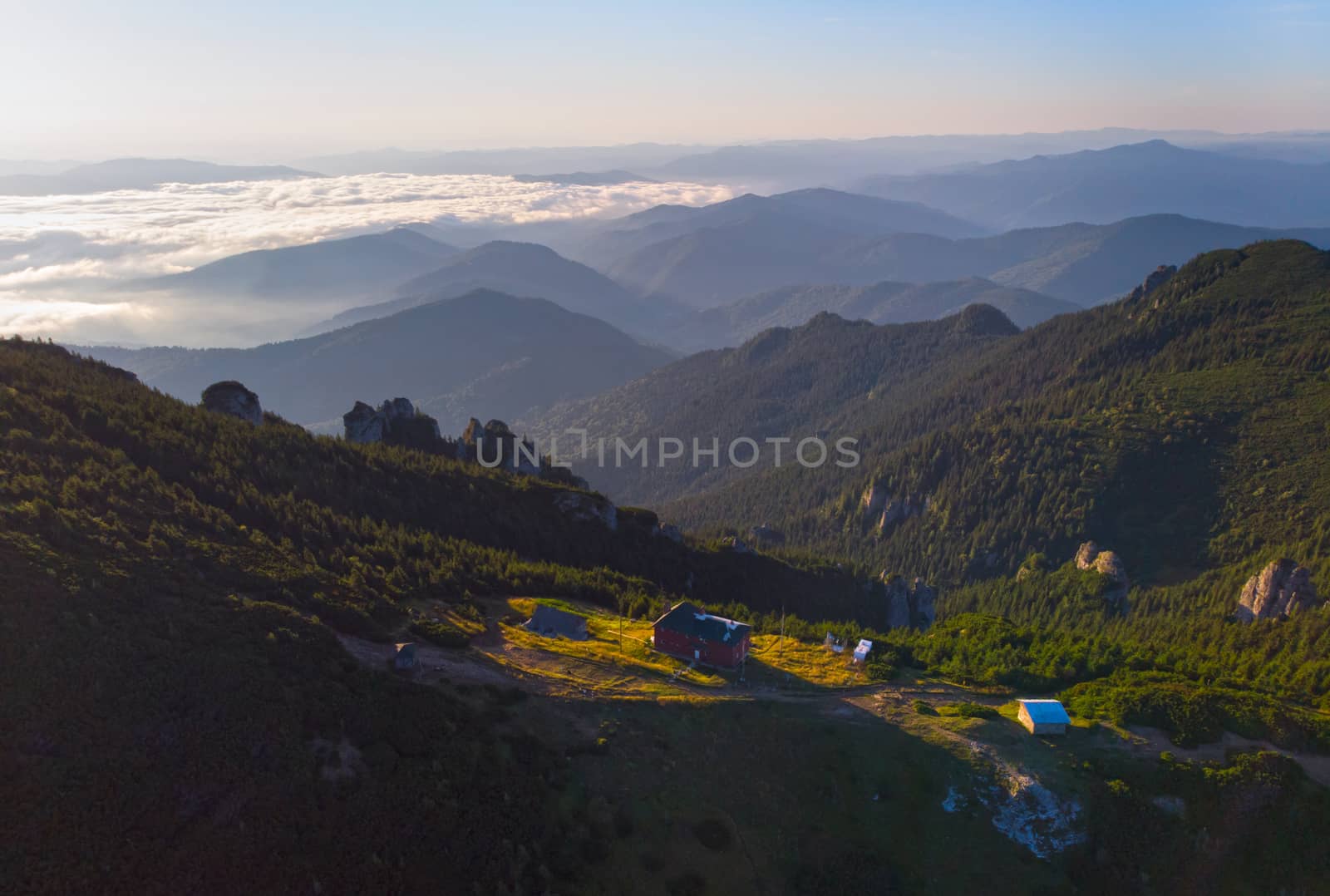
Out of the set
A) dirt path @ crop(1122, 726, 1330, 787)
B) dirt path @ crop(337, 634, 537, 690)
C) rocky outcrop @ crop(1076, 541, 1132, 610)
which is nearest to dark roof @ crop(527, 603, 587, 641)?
dirt path @ crop(337, 634, 537, 690)

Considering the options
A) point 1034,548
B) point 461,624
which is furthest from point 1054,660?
point 1034,548

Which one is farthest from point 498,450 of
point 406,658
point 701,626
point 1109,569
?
point 1109,569

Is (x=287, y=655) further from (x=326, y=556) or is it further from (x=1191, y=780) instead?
(x=1191, y=780)

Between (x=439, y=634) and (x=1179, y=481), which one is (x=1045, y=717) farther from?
(x=1179, y=481)

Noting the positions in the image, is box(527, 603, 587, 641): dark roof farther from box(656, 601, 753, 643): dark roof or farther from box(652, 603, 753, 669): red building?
box(656, 601, 753, 643): dark roof

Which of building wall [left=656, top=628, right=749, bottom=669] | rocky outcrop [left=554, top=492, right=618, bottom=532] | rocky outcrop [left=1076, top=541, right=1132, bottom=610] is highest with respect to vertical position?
building wall [left=656, top=628, right=749, bottom=669]

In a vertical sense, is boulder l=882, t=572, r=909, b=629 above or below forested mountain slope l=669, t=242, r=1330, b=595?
below

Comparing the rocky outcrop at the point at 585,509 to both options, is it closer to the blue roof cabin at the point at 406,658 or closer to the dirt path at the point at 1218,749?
the blue roof cabin at the point at 406,658
